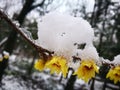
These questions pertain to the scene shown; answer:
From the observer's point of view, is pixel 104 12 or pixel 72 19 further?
pixel 104 12

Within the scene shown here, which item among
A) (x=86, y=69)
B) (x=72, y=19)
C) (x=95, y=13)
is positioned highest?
(x=95, y=13)

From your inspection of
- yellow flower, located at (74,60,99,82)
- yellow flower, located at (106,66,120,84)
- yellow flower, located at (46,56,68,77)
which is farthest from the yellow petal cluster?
yellow flower, located at (106,66,120,84)

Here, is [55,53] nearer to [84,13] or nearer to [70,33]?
[70,33]

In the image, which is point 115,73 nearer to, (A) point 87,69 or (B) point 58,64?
(A) point 87,69

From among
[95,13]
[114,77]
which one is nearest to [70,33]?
[114,77]

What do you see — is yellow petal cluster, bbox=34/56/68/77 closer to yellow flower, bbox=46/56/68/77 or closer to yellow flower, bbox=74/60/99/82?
yellow flower, bbox=46/56/68/77
